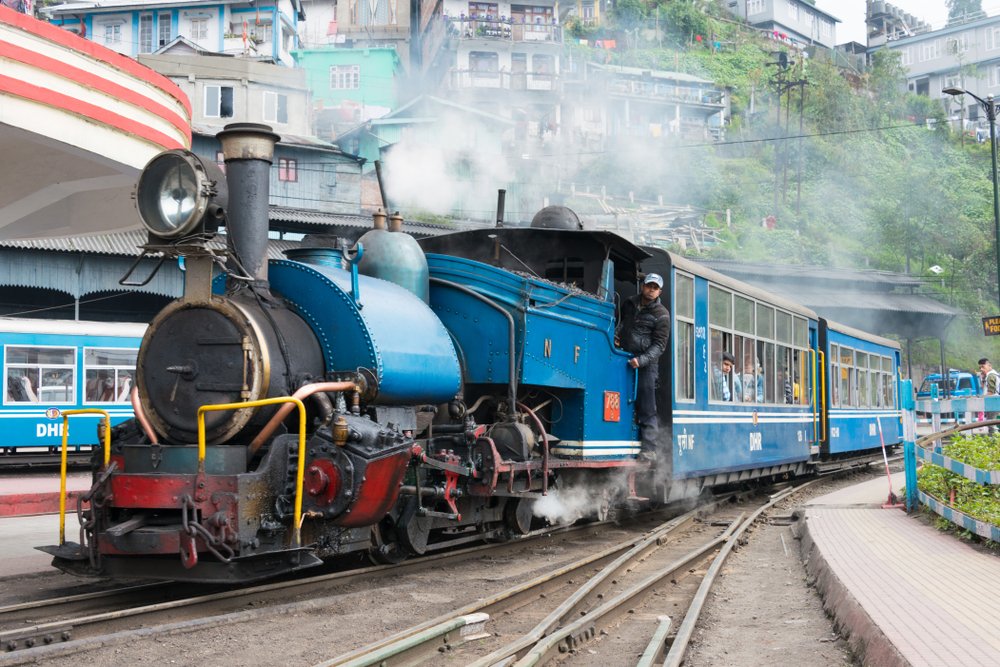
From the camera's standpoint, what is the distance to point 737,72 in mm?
75062

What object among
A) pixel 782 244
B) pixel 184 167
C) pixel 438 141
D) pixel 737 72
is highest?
pixel 737 72

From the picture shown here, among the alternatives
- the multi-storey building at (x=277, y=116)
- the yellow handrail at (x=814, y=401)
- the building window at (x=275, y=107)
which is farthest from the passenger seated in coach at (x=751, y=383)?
the building window at (x=275, y=107)

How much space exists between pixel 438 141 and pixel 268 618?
3770cm

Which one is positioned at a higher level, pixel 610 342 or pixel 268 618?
pixel 610 342

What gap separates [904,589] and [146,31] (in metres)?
51.8

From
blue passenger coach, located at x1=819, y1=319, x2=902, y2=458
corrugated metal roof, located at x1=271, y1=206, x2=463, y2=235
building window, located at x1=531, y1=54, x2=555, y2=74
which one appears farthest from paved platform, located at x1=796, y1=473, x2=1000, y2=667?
building window, located at x1=531, y1=54, x2=555, y2=74

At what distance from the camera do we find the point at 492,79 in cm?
5238

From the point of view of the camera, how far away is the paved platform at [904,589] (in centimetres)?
459

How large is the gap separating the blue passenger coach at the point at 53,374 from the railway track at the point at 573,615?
539 inches

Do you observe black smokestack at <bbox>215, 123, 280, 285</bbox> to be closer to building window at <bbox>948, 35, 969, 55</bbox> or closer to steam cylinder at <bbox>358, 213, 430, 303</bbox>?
steam cylinder at <bbox>358, 213, 430, 303</bbox>

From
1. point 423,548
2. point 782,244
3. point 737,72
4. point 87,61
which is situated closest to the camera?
point 423,548

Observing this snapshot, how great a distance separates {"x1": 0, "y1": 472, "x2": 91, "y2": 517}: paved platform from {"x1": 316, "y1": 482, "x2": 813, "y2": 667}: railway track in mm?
4254

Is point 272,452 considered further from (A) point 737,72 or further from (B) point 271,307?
(A) point 737,72

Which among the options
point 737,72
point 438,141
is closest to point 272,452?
point 438,141
